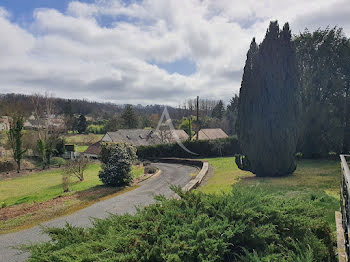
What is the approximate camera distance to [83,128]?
181ft

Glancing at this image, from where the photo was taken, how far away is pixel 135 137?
36.9 meters

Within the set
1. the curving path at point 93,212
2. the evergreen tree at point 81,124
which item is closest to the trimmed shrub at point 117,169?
the curving path at point 93,212

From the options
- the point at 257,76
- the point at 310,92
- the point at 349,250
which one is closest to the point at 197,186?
the point at 257,76

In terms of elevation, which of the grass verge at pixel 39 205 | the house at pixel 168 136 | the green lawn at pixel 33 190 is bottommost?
the green lawn at pixel 33 190

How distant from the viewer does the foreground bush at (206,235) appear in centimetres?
264

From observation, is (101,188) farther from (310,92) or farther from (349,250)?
(310,92)

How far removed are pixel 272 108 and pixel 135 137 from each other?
27381mm

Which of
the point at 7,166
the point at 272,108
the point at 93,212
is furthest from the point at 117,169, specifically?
the point at 7,166

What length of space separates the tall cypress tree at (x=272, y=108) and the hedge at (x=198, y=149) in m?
14.6

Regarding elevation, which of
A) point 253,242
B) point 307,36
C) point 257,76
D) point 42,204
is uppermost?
point 307,36

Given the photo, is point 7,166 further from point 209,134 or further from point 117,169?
point 209,134

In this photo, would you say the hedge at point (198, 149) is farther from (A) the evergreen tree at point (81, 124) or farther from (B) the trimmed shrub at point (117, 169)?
(A) the evergreen tree at point (81, 124)

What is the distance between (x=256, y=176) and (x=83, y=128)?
4995 cm

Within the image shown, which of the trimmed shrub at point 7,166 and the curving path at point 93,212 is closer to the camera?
the curving path at point 93,212
